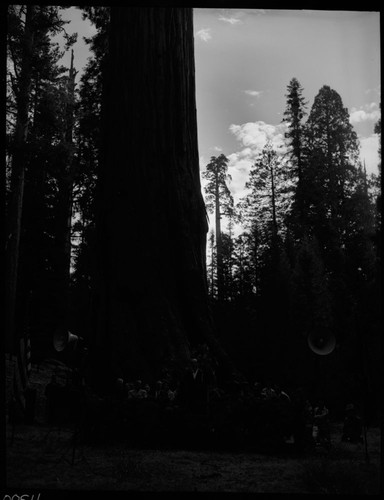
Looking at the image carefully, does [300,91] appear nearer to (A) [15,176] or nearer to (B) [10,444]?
(A) [15,176]

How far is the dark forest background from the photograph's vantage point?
Answer: 31.7 ft

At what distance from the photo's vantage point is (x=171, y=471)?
564cm

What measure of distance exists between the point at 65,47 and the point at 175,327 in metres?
15.2

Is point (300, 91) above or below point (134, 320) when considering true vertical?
above

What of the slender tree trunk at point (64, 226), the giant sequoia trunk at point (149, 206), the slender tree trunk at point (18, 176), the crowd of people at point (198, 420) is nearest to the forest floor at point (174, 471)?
the crowd of people at point (198, 420)

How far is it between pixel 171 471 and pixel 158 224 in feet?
17.9

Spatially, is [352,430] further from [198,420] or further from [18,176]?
[18,176]

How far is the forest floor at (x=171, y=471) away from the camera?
5039 millimetres

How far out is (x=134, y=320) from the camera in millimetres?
9383

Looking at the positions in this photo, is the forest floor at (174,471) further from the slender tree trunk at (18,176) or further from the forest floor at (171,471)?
the slender tree trunk at (18,176)

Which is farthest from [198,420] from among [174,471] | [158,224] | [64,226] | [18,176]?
[64,226]

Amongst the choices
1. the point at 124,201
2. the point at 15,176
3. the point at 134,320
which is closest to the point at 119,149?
the point at 124,201

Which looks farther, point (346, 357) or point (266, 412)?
point (346, 357)

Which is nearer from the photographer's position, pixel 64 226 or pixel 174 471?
pixel 174 471
